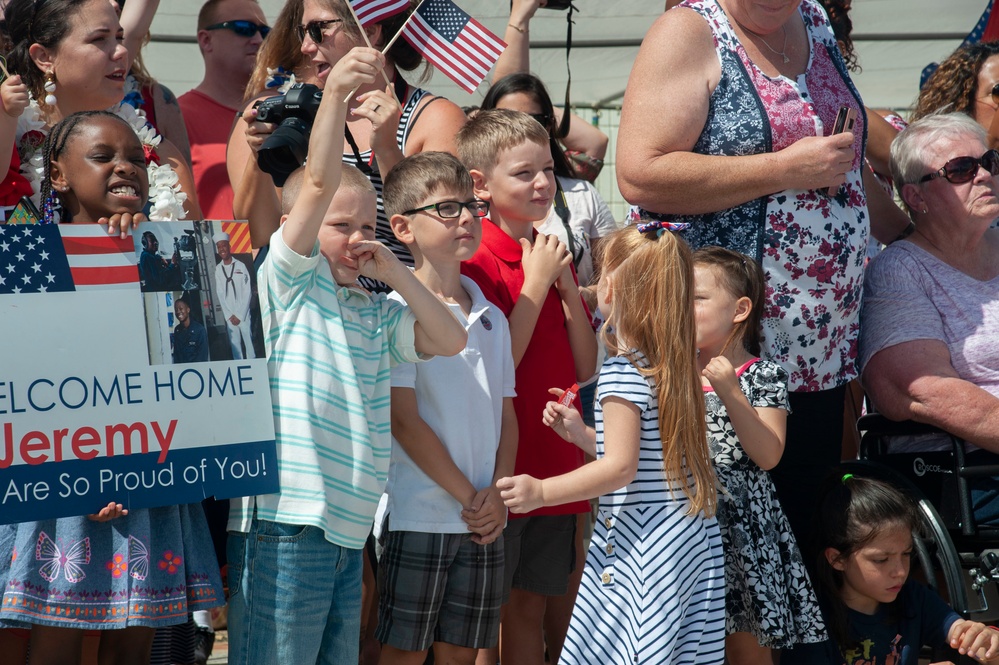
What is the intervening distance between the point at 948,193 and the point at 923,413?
2.54 feet

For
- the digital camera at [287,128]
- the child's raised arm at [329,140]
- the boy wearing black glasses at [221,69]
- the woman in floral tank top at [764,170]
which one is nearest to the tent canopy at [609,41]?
the boy wearing black glasses at [221,69]

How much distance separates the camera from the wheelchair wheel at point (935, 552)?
10.6ft

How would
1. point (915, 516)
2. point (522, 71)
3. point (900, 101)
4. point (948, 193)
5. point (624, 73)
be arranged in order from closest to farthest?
point (915, 516) → point (948, 193) → point (522, 71) → point (624, 73) → point (900, 101)

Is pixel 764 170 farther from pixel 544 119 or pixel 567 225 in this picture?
pixel 544 119

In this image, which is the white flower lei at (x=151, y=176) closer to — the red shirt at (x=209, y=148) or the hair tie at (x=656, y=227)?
the red shirt at (x=209, y=148)

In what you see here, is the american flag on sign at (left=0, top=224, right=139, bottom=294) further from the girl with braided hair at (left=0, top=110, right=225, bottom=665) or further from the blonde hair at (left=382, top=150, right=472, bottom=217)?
the blonde hair at (left=382, top=150, right=472, bottom=217)

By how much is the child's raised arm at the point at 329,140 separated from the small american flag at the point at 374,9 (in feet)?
2.46

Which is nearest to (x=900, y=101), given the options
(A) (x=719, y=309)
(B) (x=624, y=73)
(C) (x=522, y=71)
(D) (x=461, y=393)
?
(B) (x=624, y=73)

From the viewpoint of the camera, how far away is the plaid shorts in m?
2.97

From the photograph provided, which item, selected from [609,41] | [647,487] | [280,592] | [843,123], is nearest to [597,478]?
[647,487]

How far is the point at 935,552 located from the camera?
3.36m

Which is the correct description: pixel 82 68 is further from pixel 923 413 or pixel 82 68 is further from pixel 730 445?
pixel 923 413

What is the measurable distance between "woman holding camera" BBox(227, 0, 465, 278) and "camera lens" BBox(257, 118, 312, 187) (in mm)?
132

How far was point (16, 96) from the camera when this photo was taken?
2918mm
